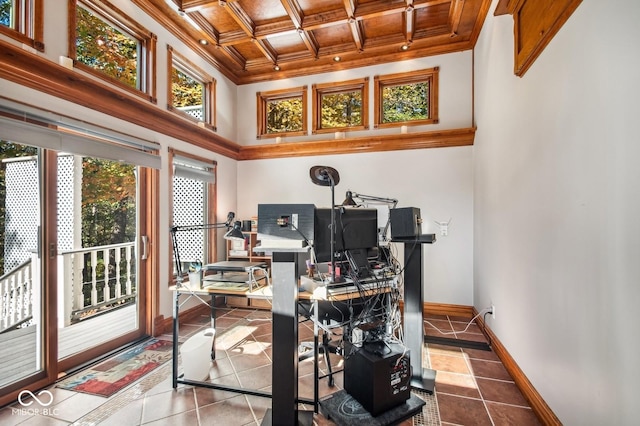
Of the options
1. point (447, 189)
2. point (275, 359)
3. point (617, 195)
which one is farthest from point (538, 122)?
point (275, 359)

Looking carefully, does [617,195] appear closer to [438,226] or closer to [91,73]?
[438,226]

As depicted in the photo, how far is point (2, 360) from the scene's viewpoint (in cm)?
208

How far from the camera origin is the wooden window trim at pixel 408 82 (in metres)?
3.83

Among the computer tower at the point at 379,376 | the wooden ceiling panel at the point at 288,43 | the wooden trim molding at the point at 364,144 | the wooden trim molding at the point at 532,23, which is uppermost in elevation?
the wooden ceiling panel at the point at 288,43

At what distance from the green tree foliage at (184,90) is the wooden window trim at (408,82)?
2.53 metres

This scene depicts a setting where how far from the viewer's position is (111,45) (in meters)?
2.78

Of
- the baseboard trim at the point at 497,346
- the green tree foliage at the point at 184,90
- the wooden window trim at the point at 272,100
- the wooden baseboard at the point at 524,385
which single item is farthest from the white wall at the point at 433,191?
the green tree foliage at the point at 184,90

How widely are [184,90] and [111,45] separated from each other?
93 centimetres

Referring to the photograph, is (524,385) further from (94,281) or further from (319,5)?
(94,281)

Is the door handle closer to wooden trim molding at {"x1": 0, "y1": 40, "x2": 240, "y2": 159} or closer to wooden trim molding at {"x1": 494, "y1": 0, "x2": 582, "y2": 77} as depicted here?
wooden trim molding at {"x1": 0, "y1": 40, "x2": 240, "y2": 159}

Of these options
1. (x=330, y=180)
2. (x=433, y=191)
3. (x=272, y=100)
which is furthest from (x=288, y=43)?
(x=330, y=180)

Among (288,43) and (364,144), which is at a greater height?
(288,43)

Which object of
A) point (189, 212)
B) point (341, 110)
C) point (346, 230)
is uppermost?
point (341, 110)

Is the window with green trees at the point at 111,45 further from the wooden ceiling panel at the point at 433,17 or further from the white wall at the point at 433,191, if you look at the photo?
the wooden ceiling panel at the point at 433,17
